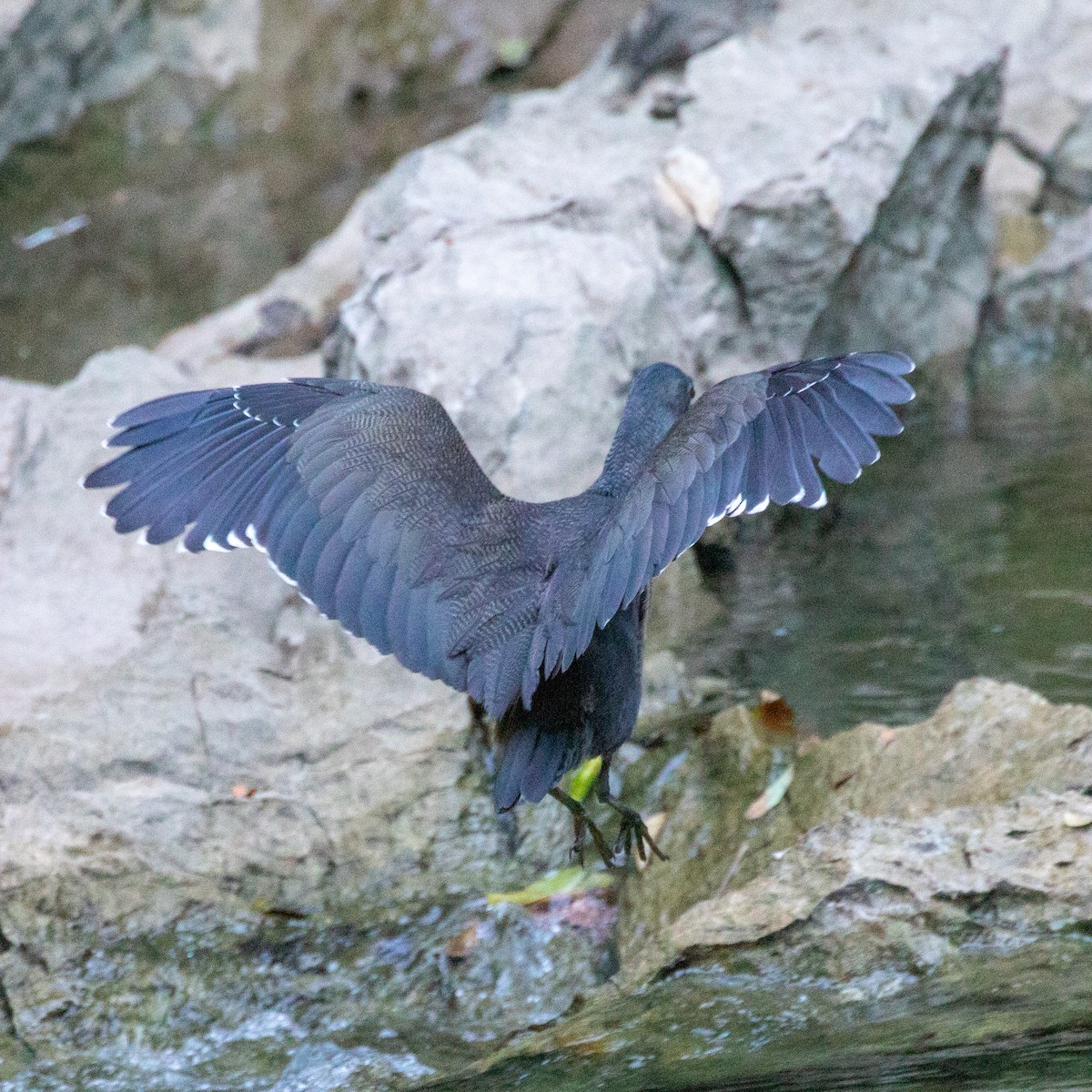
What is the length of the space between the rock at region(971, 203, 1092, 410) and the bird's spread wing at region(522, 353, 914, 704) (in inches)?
150

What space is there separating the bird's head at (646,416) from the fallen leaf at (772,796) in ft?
2.96

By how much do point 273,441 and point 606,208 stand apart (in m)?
2.39

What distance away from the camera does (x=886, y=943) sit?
2943mm

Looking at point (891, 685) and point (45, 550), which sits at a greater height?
point (45, 550)

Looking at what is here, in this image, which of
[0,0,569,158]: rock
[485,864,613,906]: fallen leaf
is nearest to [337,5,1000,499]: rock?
[485,864,613,906]: fallen leaf

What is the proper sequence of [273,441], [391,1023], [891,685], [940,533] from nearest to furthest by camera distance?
[391,1023] < [273,441] < [891,685] < [940,533]

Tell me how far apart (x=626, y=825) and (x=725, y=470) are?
1.10 m

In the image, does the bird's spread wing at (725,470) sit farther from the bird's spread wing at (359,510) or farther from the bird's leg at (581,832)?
the bird's leg at (581,832)

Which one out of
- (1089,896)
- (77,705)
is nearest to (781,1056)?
(1089,896)

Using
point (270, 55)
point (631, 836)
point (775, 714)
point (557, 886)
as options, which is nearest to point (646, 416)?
point (775, 714)

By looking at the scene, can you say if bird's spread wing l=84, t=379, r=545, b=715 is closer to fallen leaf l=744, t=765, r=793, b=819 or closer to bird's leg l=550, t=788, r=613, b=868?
bird's leg l=550, t=788, r=613, b=868

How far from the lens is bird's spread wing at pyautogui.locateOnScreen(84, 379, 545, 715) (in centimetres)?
341

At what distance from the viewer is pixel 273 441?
3957mm

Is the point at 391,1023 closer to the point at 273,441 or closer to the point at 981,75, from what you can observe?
the point at 273,441
